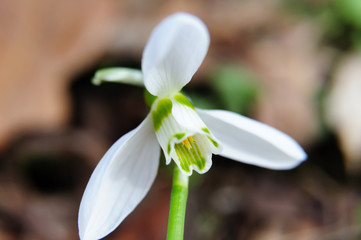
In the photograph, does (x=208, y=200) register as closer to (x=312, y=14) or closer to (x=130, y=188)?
(x=130, y=188)

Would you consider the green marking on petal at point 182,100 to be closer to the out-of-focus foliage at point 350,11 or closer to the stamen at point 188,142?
the stamen at point 188,142

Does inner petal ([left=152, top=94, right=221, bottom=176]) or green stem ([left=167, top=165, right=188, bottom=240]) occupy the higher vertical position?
inner petal ([left=152, top=94, right=221, bottom=176])

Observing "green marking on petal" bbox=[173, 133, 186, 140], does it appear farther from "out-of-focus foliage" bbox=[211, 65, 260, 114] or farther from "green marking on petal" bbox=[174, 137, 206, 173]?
"out-of-focus foliage" bbox=[211, 65, 260, 114]

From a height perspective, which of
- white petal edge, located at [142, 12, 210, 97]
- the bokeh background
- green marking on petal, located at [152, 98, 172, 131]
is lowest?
the bokeh background

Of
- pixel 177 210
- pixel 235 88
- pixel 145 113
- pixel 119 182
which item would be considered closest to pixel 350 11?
pixel 235 88

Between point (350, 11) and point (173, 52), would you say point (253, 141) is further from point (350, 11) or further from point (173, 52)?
point (350, 11)

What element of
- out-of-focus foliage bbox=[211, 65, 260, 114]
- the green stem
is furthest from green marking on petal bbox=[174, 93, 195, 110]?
out-of-focus foliage bbox=[211, 65, 260, 114]
